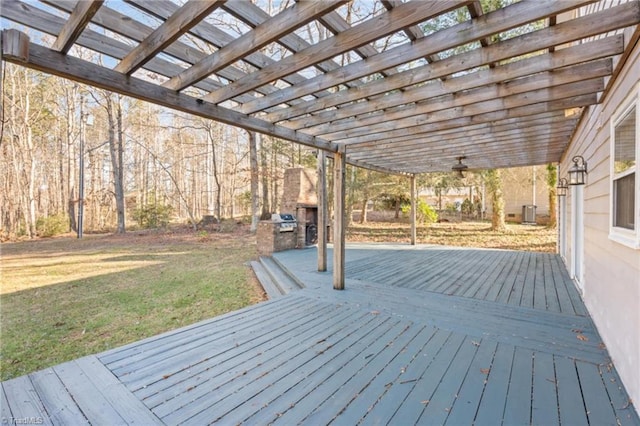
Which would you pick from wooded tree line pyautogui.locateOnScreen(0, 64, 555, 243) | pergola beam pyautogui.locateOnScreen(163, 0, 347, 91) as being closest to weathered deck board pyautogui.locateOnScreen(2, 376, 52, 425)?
pergola beam pyautogui.locateOnScreen(163, 0, 347, 91)

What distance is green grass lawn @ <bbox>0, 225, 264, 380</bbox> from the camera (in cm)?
353

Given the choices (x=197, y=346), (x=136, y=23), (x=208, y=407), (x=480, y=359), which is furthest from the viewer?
(x=197, y=346)

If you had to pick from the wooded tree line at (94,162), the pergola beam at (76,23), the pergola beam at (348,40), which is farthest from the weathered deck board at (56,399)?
the wooded tree line at (94,162)

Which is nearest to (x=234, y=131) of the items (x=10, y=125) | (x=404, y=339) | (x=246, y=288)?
(x=10, y=125)

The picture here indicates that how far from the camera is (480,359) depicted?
8.18 feet

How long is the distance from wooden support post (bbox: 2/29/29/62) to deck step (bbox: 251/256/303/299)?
3.79 m

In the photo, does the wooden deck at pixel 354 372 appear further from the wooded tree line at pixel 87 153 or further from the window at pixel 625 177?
the wooded tree line at pixel 87 153

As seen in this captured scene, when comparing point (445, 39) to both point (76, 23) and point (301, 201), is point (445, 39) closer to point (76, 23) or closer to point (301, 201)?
point (76, 23)

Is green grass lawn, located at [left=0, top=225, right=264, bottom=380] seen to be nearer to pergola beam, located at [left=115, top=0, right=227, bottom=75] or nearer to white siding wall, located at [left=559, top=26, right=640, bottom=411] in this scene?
pergola beam, located at [left=115, top=0, right=227, bottom=75]

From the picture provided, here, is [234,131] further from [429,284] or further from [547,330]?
[547,330]

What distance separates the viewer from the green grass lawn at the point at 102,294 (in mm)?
3527

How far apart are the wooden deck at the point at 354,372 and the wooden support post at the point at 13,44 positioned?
211cm

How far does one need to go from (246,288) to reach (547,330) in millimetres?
4424

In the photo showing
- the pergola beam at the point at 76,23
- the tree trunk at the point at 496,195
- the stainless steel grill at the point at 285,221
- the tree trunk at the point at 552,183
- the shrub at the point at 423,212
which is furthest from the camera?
the shrub at the point at 423,212
